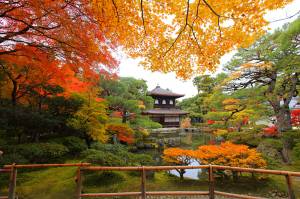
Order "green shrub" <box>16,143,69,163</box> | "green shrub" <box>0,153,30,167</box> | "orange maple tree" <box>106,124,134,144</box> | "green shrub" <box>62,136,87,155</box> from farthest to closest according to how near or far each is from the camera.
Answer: "orange maple tree" <box>106,124,134,144</box> → "green shrub" <box>62,136,87,155</box> → "green shrub" <box>16,143,69,163</box> → "green shrub" <box>0,153,30,167</box>

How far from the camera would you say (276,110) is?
895cm

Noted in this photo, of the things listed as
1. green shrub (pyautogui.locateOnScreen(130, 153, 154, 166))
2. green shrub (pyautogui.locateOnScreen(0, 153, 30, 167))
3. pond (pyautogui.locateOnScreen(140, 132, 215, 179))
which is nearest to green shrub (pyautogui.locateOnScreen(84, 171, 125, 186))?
green shrub (pyautogui.locateOnScreen(130, 153, 154, 166))

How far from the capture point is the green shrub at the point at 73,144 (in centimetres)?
874

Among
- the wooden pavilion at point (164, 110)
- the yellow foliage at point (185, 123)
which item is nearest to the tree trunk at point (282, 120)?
the wooden pavilion at point (164, 110)

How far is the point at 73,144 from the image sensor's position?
877cm

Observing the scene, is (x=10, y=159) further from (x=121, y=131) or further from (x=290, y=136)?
(x=290, y=136)

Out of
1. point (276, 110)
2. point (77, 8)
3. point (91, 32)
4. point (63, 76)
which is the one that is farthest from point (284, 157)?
point (63, 76)

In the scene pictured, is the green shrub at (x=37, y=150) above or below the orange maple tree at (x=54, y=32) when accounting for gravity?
below

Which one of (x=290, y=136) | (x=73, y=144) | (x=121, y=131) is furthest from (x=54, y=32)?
(x=290, y=136)

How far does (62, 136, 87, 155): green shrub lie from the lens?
28.7 feet

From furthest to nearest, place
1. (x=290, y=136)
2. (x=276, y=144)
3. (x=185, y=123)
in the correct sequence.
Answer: (x=185, y=123)
(x=276, y=144)
(x=290, y=136)

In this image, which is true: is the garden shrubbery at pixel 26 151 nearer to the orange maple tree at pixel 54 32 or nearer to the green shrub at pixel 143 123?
the orange maple tree at pixel 54 32

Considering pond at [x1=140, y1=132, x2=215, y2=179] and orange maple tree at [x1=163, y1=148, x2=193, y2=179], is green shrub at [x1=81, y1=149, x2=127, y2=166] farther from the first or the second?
pond at [x1=140, y1=132, x2=215, y2=179]

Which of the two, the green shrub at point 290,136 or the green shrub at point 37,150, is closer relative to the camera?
the green shrub at point 37,150
